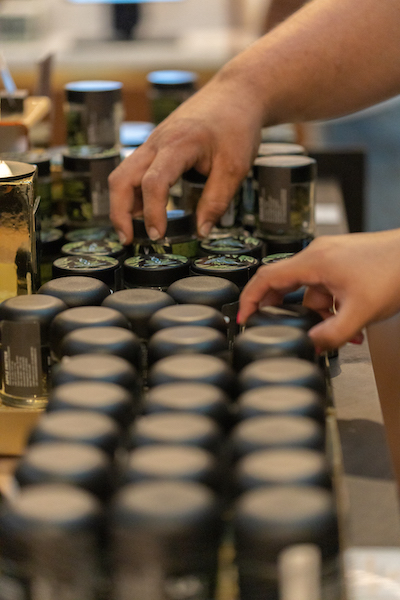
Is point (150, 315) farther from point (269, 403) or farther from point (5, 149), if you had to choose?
point (5, 149)

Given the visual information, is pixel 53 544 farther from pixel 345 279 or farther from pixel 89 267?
pixel 89 267

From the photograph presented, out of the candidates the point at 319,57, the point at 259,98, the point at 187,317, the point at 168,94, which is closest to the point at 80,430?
the point at 187,317

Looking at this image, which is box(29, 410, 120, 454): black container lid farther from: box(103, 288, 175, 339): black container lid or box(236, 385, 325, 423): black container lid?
box(103, 288, 175, 339): black container lid

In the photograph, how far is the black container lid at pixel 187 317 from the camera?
2.92ft

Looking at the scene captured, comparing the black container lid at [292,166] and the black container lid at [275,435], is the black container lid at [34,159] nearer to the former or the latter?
the black container lid at [292,166]

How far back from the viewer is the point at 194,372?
76 cm

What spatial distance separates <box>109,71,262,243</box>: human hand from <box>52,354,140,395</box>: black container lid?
449 mm

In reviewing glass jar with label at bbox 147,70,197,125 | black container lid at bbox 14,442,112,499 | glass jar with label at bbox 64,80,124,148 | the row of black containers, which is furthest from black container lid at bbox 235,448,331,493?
glass jar with label at bbox 147,70,197,125

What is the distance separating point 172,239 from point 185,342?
435 mm

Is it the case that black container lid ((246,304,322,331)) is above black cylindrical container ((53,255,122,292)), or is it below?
above

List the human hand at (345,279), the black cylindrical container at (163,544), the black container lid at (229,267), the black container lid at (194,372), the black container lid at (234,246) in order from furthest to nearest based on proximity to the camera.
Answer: the black container lid at (234,246) < the black container lid at (229,267) < the human hand at (345,279) < the black container lid at (194,372) < the black cylindrical container at (163,544)

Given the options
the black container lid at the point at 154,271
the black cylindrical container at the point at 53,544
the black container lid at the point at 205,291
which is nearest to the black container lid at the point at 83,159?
the black container lid at the point at 154,271

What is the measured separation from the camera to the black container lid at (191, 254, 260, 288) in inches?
42.7

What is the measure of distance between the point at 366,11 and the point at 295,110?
0.20 m
